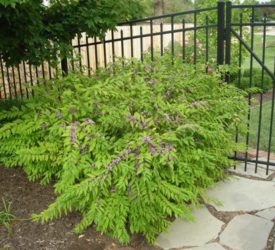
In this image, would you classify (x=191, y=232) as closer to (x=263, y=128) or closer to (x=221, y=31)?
(x=221, y=31)

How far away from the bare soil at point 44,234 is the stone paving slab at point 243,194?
0.95 m

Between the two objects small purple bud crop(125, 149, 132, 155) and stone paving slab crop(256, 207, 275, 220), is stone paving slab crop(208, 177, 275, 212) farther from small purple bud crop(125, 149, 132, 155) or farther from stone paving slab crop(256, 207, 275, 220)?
small purple bud crop(125, 149, 132, 155)

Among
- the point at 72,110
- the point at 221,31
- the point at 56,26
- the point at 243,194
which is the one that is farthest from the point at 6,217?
the point at 221,31

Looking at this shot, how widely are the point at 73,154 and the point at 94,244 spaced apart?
66 cm

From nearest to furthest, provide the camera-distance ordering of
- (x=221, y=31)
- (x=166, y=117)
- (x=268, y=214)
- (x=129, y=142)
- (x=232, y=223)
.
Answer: (x=129, y=142) < (x=166, y=117) < (x=232, y=223) < (x=268, y=214) < (x=221, y=31)

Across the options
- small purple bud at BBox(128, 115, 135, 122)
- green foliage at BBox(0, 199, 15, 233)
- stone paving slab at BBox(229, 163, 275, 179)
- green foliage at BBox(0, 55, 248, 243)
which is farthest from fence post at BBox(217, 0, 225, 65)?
green foliage at BBox(0, 199, 15, 233)

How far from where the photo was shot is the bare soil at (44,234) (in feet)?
9.12

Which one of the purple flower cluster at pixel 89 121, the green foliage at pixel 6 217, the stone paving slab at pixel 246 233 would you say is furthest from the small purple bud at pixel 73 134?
the stone paving slab at pixel 246 233

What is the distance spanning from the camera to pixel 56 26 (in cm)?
434

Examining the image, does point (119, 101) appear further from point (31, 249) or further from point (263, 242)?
point (263, 242)

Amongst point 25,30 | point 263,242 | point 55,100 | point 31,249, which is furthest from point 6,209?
point 263,242

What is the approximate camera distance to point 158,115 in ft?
9.91

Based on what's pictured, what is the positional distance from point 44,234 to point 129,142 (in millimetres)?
925

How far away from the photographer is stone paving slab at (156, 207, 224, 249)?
288cm
